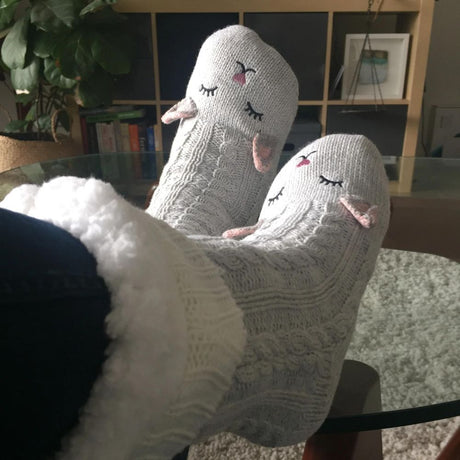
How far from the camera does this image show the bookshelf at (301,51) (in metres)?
1.62

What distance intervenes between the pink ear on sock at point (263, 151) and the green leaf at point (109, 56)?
0.72m

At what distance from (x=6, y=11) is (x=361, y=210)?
134 centimetres

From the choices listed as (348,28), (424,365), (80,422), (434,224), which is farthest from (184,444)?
(348,28)

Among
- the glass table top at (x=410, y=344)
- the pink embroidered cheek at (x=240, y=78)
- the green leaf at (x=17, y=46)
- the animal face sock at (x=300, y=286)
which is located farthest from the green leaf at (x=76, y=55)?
the animal face sock at (x=300, y=286)

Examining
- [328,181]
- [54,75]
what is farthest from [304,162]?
[54,75]

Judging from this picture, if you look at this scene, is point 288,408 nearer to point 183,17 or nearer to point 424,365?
point 424,365

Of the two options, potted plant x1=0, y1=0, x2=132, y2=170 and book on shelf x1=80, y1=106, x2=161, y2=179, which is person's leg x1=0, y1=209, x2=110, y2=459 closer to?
potted plant x1=0, y1=0, x2=132, y2=170

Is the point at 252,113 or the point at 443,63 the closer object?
the point at 252,113

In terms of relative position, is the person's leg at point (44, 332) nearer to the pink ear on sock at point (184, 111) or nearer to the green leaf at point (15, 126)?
the pink ear on sock at point (184, 111)

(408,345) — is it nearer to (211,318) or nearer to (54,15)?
(211,318)

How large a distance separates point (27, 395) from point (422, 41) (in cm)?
172

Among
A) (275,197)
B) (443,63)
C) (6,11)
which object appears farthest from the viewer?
(443,63)

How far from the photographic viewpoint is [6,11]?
4.87 ft

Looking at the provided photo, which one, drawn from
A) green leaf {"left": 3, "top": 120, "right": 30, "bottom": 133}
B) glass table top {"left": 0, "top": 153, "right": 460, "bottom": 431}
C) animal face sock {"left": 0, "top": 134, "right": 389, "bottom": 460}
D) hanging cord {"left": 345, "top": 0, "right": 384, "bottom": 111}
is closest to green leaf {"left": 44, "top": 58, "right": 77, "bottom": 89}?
green leaf {"left": 3, "top": 120, "right": 30, "bottom": 133}
